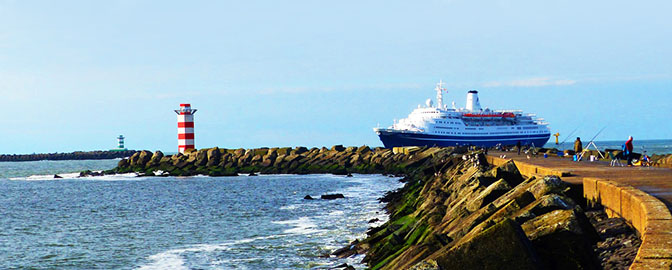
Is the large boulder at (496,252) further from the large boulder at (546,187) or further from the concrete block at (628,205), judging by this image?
the large boulder at (546,187)

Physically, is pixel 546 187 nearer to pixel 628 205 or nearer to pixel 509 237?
pixel 628 205

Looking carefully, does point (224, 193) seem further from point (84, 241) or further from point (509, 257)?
point (509, 257)

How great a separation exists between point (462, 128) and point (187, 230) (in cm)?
7434

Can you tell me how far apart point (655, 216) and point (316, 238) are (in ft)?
40.9

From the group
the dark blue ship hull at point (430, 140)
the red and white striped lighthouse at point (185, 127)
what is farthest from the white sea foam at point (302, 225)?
the dark blue ship hull at point (430, 140)

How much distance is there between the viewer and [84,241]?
20641 mm

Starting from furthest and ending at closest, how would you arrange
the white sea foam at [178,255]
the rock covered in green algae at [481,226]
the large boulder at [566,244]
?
the white sea foam at [178,255], the large boulder at [566,244], the rock covered in green algae at [481,226]

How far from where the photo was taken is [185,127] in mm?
69562

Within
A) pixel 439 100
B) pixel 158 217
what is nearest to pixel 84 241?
pixel 158 217

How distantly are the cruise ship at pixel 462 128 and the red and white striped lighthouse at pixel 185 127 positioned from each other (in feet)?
102

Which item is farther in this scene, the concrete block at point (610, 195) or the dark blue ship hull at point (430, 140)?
the dark blue ship hull at point (430, 140)

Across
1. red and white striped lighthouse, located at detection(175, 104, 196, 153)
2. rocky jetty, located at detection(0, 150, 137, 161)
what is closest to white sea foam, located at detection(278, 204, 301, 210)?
red and white striped lighthouse, located at detection(175, 104, 196, 153)

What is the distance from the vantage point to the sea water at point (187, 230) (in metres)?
16.3

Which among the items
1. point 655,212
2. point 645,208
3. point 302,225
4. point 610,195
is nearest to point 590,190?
point 610,195
